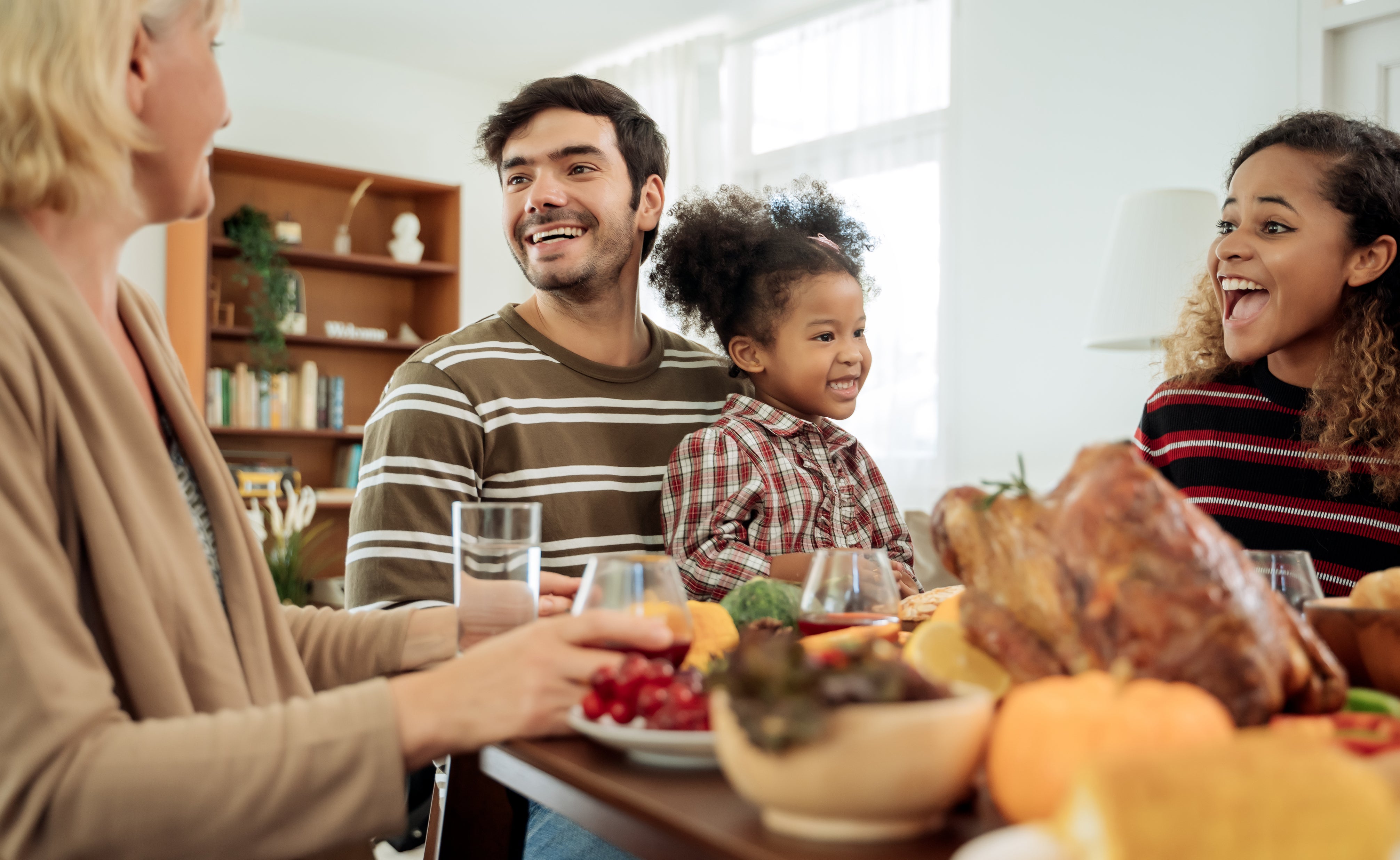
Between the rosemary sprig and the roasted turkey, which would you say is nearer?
the roasted turkey

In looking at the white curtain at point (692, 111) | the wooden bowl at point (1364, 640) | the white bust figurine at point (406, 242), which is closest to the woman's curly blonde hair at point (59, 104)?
the wooden bowl at point (1364, 640)

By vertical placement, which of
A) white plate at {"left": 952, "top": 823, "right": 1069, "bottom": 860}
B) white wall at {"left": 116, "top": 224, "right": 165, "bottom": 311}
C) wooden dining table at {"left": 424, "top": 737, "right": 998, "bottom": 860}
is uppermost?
white wall at {"left": 116, "top": 224, "right": 165, "bottom": 311}

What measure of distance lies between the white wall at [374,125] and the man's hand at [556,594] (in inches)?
188

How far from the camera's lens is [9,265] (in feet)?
2.85

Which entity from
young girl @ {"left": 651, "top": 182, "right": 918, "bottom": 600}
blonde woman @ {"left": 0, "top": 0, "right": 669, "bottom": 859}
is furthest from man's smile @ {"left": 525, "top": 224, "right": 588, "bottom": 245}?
blonde woman @ {"left": 0, "top": 0, "right": 669, "bottom": 859}

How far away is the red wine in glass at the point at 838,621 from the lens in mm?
1019

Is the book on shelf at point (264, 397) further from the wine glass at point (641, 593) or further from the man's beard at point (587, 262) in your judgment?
the wine glass at point (641, 593)

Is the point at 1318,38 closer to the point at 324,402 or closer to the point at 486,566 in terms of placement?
the point at 486,566

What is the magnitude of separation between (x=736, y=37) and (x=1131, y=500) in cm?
541

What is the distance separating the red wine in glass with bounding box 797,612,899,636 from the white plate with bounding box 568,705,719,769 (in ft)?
1.02

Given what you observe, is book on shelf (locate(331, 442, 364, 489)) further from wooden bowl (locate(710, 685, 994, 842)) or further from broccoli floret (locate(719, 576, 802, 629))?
wooden bowl (locate(710, 685, 994, 842))

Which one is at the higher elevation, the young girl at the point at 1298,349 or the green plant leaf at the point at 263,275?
the green plant leaf at the point at 263,275

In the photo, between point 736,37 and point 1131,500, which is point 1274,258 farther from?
point 736,37

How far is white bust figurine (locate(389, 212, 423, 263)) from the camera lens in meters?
6.02
